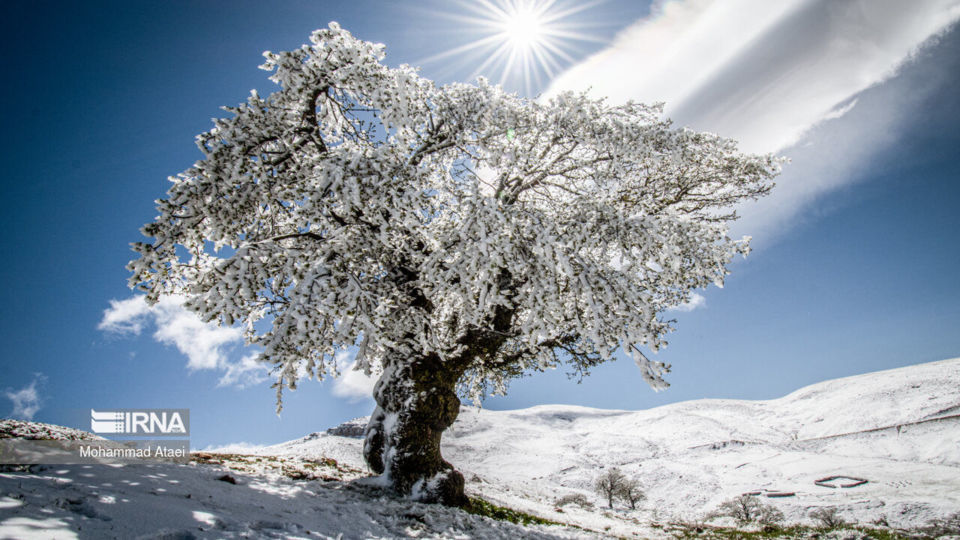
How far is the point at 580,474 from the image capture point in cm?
5200

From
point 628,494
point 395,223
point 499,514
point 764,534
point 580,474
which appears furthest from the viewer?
point 580,474

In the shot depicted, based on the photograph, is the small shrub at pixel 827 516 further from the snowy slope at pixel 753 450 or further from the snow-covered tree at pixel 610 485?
the snow-covered tree at pixel 610 485

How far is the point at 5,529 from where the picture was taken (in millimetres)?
3002

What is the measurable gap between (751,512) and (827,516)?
20.4 ft

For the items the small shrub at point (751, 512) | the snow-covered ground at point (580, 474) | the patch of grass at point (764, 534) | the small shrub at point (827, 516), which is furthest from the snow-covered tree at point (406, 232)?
the small shrub at point (751, 512)

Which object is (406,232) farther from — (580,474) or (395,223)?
(580,474)

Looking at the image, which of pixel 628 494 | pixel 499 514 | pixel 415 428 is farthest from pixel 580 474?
pixel 415 428

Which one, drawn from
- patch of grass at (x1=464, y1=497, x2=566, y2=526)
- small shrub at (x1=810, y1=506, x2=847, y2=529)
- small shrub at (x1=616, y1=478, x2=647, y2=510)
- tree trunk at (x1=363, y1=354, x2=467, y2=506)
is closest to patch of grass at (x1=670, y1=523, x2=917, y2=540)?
small shrub at (x1=810, y1=506, x2=847, y2=529)

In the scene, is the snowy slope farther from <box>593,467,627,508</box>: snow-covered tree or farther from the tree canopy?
the tree canopy

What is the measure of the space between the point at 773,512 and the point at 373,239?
118ft

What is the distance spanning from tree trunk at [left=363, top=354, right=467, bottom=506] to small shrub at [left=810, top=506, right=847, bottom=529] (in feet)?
85.7

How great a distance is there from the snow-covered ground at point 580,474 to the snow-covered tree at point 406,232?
7.07ft

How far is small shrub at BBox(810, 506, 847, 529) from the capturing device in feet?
77.3

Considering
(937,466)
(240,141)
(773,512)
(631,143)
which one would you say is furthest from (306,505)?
(937,466)
